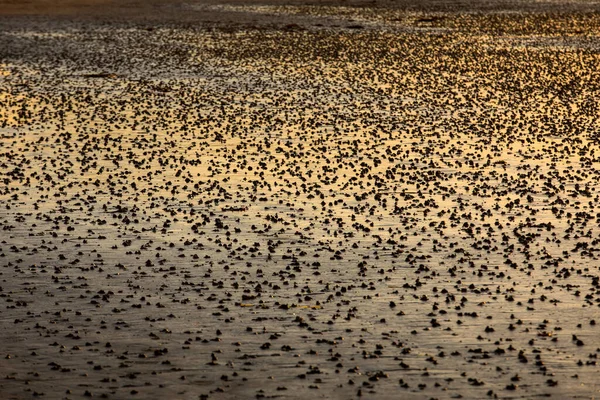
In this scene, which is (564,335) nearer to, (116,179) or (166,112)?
(116,179)

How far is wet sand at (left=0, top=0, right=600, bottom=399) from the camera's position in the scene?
1565 cm

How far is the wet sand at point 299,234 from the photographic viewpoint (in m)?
15.6

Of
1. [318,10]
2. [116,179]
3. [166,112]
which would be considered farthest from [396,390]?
[318,10]

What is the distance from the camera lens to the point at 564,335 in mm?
16812

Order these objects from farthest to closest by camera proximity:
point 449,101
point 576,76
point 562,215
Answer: point 576,76 < point 449,101 < point 562,215

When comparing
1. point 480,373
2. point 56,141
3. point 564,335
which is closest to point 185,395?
point 480,373

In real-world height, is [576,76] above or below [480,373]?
above

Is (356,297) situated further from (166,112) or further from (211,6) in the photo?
(211,6)

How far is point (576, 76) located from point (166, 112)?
2038 centimetres

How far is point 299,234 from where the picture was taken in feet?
75.4

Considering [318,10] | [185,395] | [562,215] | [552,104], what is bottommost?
[185,395]

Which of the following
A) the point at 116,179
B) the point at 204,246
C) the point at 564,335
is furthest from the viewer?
the point at 116,179

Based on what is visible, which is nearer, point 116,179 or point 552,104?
point 116,179

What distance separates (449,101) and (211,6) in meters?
58.7
